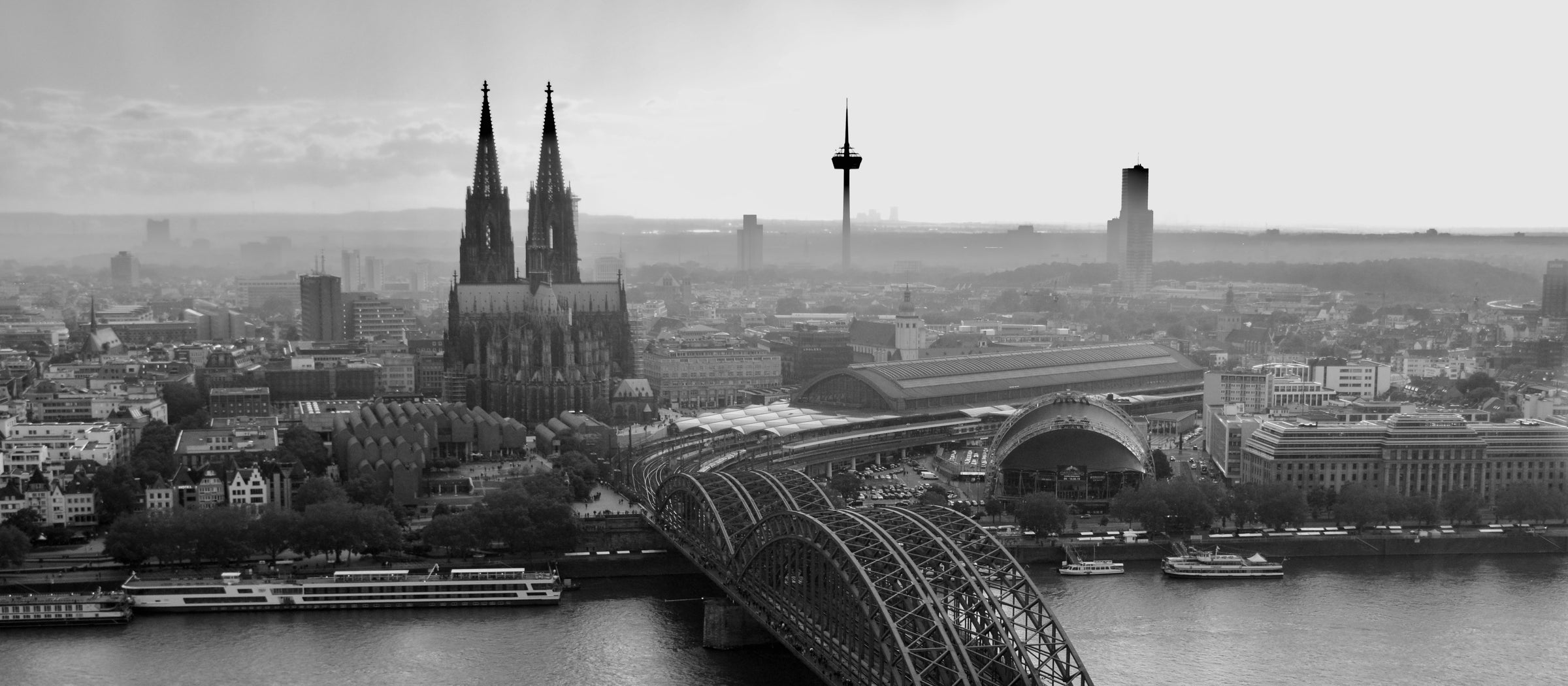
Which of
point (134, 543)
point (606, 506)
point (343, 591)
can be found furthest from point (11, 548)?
point (606, 506)

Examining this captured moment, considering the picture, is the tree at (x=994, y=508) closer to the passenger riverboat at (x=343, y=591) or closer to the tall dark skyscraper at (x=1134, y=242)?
the passenger riverboat at (x=343, y=591)

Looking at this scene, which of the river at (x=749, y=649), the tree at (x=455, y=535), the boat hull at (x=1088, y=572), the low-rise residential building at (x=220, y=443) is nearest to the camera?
the river at (x=749, y=649)

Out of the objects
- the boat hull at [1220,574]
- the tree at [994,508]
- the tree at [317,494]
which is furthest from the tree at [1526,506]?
the tree at [317,494]

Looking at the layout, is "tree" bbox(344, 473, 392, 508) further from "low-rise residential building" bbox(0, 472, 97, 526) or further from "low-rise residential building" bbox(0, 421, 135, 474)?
"low-rise residential building" bbox(0, 421, 135, 474)

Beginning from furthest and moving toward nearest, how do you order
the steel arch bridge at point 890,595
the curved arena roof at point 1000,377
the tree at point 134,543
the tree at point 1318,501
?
A: the curved arena roof at point 1000,377 → the tree at point 1318,501 → the tree at point 134,543 → the steel arch bridge at point 890,595

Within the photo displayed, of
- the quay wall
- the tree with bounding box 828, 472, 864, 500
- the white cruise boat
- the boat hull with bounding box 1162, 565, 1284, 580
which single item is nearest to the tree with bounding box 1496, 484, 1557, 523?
the quay wall

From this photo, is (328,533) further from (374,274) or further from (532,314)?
(374,274)

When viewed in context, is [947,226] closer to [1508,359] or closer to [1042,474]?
[1508,359]

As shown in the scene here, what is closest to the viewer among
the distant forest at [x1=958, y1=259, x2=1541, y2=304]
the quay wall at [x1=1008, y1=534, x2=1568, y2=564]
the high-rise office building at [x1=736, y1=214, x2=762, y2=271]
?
the quay wall at [x1=1008, y1=534, x2=1568, y2=564]
